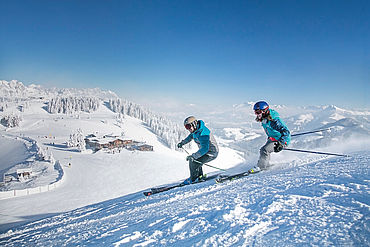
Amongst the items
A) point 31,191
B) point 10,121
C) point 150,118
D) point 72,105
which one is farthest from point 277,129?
point 72,105

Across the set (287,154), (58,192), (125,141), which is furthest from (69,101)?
(287,154)

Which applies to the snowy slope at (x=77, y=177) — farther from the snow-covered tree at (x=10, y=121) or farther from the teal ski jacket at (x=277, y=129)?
the teal ski jacket at (x=277, y=129)

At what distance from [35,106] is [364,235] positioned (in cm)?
13707

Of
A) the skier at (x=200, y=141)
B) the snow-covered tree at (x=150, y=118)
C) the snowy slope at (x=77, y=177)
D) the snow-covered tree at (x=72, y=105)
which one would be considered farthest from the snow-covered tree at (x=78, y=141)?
the snow-covered tree at (x=72, y=105)

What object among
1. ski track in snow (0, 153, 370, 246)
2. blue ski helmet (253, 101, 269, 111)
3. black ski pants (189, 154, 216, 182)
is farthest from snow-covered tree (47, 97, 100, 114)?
ski track in snow (0, 153, 370, 246)

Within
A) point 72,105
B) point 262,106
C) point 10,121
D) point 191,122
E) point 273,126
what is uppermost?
point 72,105

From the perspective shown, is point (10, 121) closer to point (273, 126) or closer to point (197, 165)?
point (197, 165)

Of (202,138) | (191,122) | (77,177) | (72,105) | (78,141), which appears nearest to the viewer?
(191,122)

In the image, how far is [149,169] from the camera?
39719 mm

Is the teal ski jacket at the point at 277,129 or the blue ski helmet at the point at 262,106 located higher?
the blue ski helmet at the point at 262,106

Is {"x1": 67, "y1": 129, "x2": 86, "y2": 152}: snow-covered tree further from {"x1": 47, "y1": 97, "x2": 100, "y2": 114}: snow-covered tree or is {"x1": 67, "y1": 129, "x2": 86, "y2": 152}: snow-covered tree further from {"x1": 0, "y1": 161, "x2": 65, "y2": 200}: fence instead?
{"x1": 47, "y1": 97, "x2": 100, "y2": 114}: snow-covered tree

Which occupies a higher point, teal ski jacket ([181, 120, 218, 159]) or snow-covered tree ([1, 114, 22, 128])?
snow-covered tree ([1, 114, 22, 128])

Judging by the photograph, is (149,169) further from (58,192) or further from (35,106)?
(35,106)

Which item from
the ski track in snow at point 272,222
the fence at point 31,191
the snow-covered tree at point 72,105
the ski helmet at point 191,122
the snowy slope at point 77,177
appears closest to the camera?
the ski track in snow at point 272,222
